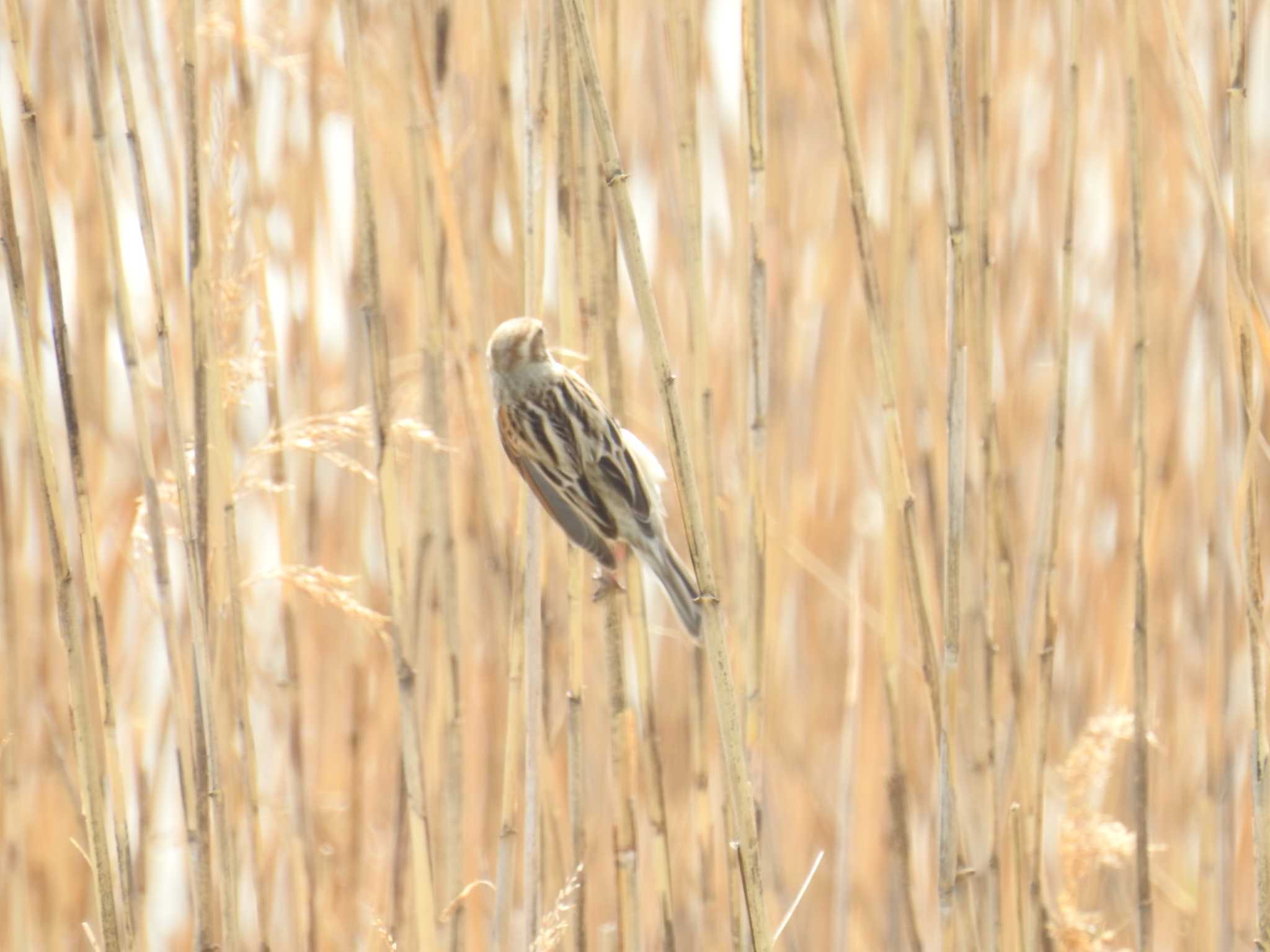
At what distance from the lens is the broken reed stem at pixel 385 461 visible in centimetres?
172

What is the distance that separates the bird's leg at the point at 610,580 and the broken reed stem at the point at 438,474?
29 cm

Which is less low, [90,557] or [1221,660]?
[90,557]

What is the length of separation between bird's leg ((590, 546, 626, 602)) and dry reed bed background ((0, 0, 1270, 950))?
0.21 ft

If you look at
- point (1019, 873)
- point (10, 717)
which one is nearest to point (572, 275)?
point (1019, 873)

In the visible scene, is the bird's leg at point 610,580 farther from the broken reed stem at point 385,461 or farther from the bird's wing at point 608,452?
the broken reed stem at point 385,461

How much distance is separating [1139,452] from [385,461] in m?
0.97

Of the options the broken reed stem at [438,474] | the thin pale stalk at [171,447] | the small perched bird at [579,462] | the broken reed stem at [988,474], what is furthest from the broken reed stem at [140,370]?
the broken reed stem at [988,474]

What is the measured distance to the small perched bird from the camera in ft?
6.55

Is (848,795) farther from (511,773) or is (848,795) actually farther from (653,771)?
(511,773)

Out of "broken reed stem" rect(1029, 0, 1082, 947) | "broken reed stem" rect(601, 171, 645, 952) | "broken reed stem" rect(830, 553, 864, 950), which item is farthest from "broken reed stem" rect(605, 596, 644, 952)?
"broken reed stem" rect(1029, 0, 1082, 947)

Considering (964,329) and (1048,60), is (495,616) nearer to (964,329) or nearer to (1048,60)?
(964,329)

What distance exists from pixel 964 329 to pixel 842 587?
1.05m

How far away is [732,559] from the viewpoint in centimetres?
261

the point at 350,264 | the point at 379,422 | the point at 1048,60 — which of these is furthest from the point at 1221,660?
the point at 350,264
